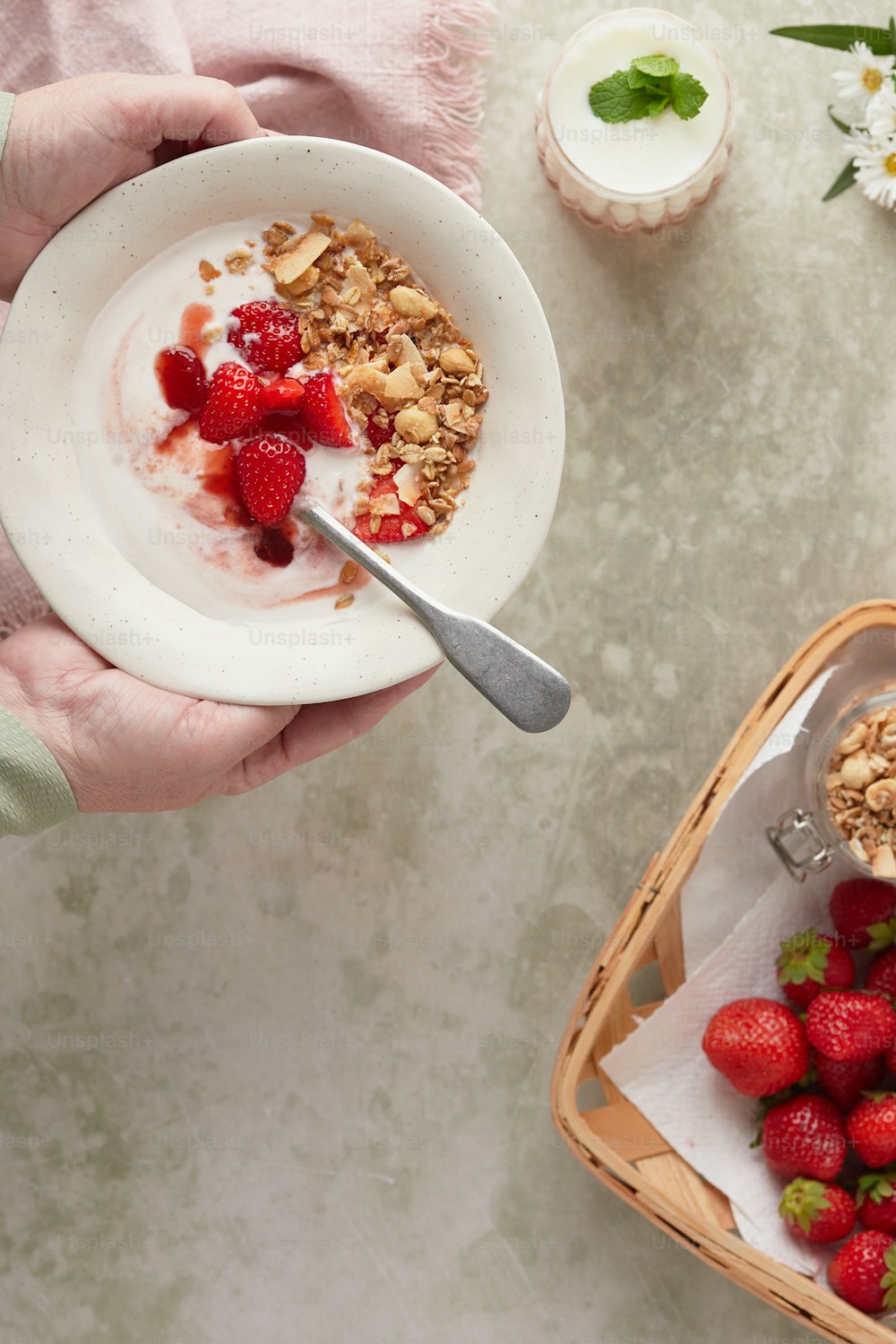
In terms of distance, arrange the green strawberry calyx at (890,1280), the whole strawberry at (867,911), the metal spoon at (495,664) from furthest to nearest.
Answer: the whole strawberry at (867,911) → the green strawberry calyx at (890,1280) → the metal spoon at (495,664)

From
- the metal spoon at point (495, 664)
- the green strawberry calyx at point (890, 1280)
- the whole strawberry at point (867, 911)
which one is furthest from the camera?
the whole strawberry at point (867, 911)

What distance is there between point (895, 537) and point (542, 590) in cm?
43

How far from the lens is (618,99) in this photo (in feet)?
4.34

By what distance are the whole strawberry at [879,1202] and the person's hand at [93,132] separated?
124 cm

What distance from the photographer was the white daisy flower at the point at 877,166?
4.41 feet

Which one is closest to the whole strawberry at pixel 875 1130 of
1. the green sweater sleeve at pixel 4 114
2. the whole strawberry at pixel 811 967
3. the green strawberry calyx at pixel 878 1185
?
the green strawberry calyx at pixel 878 1185

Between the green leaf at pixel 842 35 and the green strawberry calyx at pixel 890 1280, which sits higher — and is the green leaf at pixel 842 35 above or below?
above

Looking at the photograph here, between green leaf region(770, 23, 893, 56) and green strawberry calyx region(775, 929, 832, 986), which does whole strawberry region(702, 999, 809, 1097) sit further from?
green leaf region(770, 23, 893, 56)

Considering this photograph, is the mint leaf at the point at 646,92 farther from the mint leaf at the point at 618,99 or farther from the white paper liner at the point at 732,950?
the white paper liner at the point at 732,950

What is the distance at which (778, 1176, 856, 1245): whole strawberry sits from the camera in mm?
1245

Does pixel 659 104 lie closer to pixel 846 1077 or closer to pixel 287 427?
pixel 287 427

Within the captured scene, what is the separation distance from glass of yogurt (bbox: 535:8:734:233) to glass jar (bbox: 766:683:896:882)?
616 millimetres

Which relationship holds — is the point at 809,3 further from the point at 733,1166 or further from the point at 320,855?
the point at 733,1166

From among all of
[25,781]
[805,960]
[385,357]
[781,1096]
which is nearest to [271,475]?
[385,357]
